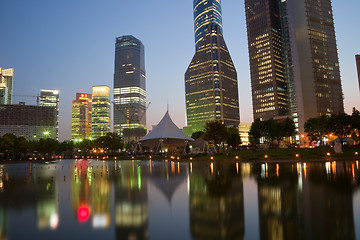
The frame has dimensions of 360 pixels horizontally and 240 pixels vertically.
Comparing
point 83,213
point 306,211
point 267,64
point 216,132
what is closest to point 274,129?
point 216,132

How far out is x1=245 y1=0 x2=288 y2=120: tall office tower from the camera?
608ft

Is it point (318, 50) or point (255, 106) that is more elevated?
point (318, 50)

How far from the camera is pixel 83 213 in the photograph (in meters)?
12.3

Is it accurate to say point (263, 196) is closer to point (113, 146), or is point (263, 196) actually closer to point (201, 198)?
point (201, 198)

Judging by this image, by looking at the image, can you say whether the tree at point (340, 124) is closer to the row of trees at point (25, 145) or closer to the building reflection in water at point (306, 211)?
the building reflection in water at point (306, 211)

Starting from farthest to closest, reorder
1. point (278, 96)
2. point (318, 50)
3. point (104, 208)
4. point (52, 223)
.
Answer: point (278, 96), point (318, 50), point (104, 208), point (52, 223)

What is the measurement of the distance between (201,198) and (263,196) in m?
3.69

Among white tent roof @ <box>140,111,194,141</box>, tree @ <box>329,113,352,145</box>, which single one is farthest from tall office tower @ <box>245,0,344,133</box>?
white tent roof @ <box>140,111,194,141</box>

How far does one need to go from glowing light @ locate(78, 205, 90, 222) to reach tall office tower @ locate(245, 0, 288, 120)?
18437 centimetres

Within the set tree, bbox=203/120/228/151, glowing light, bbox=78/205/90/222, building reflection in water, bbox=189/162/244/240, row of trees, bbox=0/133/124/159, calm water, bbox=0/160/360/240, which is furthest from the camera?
row of trees, bbox=0/133/124/159

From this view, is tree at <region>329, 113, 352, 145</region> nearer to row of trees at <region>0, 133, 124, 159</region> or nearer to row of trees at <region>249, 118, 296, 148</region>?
row of trees at <region>249, 118, 296, 148</region>

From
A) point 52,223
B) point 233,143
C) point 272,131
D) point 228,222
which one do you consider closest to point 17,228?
point 52,223

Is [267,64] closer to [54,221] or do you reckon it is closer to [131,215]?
[131,215]

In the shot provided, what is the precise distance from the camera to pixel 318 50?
17225 cm
